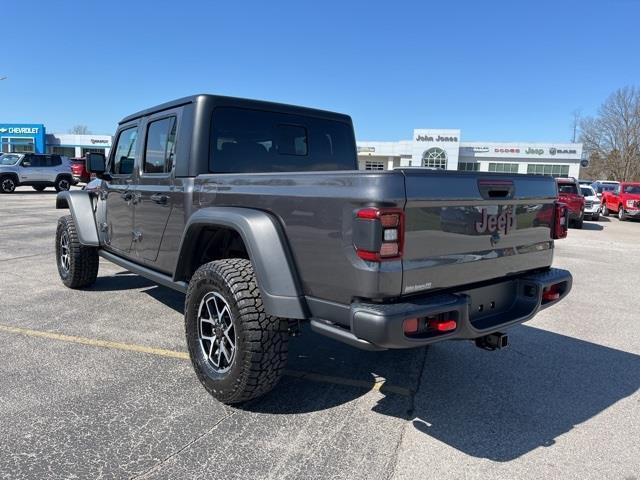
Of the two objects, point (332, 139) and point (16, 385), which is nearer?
point (16, 385)

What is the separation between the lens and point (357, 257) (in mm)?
2510

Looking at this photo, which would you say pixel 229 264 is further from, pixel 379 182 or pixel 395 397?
pixel 395 397

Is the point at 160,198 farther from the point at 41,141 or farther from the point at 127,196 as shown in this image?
the point at 41,141

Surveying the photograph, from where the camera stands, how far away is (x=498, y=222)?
306 cm

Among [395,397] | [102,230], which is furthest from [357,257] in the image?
[102,230]

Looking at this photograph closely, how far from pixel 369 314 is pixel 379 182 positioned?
0.65m

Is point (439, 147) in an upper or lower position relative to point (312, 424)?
upper

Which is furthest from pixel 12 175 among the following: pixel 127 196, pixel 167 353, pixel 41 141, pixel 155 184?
pixel 41 141

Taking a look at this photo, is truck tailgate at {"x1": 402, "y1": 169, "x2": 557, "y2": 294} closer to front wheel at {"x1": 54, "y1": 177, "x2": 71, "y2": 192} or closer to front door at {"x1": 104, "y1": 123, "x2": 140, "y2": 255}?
front door at {"x1": 104, "y1": 123, "x2": 140, "y2": 255}

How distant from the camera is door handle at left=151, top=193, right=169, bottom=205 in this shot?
3.97 meters

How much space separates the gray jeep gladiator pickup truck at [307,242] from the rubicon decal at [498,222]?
0.04 ft

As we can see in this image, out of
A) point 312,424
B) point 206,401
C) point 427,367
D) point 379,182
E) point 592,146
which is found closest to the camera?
point 379,182

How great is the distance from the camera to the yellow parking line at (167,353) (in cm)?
360

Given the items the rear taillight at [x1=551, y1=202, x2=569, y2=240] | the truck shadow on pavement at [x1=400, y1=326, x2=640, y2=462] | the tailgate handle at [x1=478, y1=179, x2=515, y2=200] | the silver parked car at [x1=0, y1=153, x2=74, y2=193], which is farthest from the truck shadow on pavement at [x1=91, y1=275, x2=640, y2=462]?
the silver parked car at [x1=0, y1=153, x2=74, y2=193]
